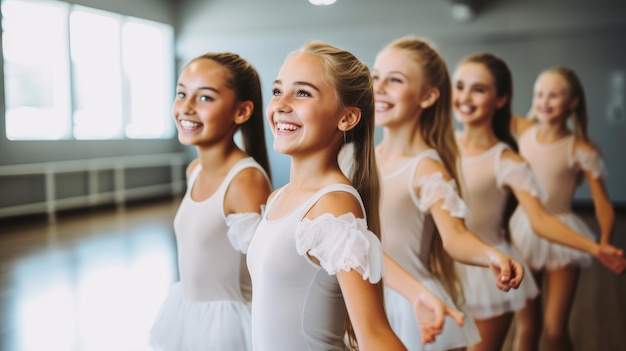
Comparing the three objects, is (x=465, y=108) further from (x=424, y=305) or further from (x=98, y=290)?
(x=98, y=290)

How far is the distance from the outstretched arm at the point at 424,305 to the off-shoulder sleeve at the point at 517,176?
78 cm

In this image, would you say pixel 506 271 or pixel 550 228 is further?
pixel 550 228

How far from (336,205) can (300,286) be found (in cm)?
16

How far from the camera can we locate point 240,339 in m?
1.58

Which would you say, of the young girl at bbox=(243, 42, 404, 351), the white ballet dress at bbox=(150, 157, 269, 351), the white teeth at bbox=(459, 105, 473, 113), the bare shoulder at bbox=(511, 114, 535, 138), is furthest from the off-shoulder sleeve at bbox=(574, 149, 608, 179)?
the young girl at bbox=(243, 42, 404, 351)

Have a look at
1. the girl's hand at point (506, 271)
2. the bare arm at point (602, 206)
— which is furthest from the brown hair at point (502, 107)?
the girl's hand at point (506, 271)

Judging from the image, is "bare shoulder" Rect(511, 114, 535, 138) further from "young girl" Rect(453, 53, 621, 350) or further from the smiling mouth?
the smiling mouth

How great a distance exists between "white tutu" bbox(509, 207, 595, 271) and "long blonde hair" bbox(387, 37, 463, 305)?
1.12 meters

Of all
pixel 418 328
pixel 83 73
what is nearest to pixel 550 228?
pixel 418 328

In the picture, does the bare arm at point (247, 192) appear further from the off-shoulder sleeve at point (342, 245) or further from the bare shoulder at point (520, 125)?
the bare shoulder at point (520, 125)

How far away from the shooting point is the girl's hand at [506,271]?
1.33m

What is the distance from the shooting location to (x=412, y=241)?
1830mm

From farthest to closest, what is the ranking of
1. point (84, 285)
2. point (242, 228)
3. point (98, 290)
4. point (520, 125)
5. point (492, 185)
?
1. point (84, 285)
2. point (98, 290)
3. point (520, 125)
4. point (492, 185)
5. point (242, 228)

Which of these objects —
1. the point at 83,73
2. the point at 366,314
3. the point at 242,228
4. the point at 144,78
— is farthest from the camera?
the point at 144,78
